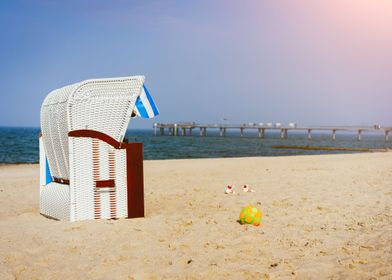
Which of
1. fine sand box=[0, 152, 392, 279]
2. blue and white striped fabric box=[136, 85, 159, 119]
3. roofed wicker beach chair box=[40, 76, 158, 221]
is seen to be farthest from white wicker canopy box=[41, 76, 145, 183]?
fine sand box=[0, 152, 392, 279]

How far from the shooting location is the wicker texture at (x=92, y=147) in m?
5.78

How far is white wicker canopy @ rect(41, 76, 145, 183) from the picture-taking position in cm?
579

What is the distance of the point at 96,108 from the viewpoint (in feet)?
19.4

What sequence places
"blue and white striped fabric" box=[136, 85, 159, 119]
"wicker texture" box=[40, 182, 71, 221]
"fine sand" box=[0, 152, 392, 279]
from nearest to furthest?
"fine sand" box=[0, 152, 392, 279]
"wicker texture" box=[40, 182, 71, 221]
"blue and white striped fabric" box=[136, 85, 159, 119]

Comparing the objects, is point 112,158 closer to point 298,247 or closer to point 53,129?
point 53,129

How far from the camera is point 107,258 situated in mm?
4273

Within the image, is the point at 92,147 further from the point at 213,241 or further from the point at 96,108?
the point at 213,241

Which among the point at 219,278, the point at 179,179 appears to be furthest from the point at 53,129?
the point at 179,179

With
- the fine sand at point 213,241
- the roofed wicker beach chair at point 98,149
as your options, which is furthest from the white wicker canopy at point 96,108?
the fine sand at point 213,241

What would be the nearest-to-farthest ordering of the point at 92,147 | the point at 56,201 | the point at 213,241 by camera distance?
the point at 213,241, the point at 92,147, the point at 56,201

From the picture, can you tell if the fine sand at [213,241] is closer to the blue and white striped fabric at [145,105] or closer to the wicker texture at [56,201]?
the wicker texture at [56,201]

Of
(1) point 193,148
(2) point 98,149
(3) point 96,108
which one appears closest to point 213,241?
(2) point 98,149

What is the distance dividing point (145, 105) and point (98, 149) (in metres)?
0.96

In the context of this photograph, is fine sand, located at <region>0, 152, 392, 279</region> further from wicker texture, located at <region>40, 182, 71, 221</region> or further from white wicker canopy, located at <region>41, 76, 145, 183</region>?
white wicker canopy, located at <region>41, 76, 145, 183</region>
